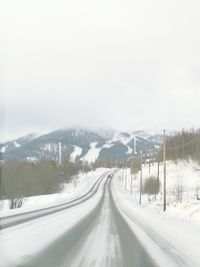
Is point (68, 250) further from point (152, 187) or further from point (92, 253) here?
point (152, 187)

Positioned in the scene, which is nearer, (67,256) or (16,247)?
(67,256)

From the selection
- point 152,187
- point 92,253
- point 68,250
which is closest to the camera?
point 92,253

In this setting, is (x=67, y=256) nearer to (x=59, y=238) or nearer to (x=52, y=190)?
(x=59, y=238)

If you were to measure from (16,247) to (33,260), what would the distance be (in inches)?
83.4

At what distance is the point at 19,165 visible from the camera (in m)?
71.5

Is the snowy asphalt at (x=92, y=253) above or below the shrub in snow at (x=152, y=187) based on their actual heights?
below

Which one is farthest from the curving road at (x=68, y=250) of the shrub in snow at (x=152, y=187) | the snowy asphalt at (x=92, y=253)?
the shrub in snow at (x=152, y=187)

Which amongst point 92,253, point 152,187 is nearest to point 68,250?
point 92,253

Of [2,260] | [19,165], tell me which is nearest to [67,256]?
[2,260]

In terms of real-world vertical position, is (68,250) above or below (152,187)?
below

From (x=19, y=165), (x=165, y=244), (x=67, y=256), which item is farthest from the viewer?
(x=19, y=165)

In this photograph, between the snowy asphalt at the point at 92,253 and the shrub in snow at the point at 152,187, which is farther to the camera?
the shrub in snow at the point at 152,187

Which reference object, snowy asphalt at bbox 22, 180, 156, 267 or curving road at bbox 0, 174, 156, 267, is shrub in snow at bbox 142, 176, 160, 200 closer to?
curving road at bbox 0, 174, 156, 267

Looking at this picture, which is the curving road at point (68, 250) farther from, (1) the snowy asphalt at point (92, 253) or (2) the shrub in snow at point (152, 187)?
(2) the shrub in snow at point (152, 187)
